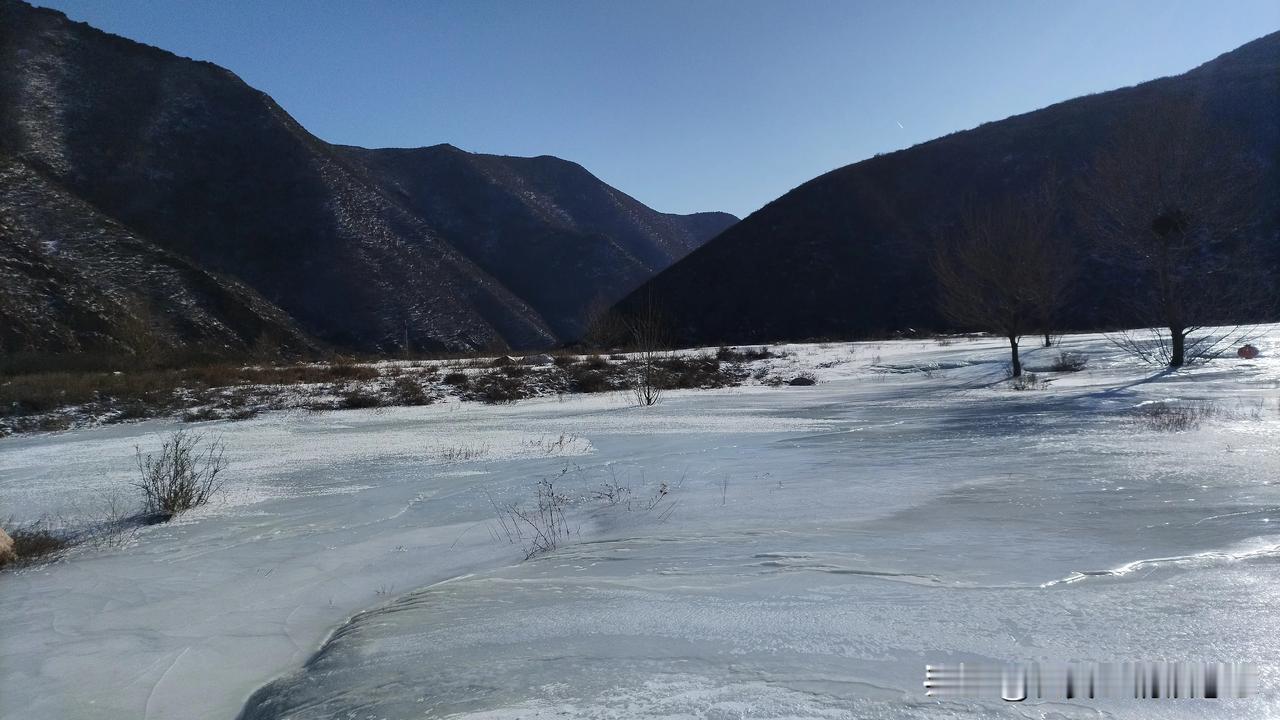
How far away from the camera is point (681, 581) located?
3436 mm

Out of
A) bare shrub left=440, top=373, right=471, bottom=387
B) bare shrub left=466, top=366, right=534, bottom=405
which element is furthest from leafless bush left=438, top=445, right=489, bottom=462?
bare shrub left=440, top=373, right=471, bottom=387

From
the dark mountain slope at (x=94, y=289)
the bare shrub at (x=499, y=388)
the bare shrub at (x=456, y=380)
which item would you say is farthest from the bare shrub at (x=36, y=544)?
the dark mountain slope at (x=94, y=289)

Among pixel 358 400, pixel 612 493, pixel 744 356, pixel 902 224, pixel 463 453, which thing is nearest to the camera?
pixel 612 493

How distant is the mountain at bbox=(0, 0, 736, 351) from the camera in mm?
36438

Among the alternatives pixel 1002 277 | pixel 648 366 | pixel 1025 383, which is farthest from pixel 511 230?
pixel 1025 383

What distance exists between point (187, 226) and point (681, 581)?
58.7 m

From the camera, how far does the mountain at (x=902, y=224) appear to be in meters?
46.3

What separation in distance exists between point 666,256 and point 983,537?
116307mm

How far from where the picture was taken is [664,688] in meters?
2.18

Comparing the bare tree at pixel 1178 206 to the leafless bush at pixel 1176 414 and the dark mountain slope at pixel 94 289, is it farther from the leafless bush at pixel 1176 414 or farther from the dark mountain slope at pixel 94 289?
the dark mountain slope at pixel 94 289

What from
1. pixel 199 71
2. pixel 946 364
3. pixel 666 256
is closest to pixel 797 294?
pixel 946 364

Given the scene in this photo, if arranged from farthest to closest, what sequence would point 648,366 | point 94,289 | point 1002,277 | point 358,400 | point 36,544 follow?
point 94,289, point 1002,277, point 358,400, point 648,366, point 36,544

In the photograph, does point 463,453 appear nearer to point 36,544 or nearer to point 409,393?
point 36,544

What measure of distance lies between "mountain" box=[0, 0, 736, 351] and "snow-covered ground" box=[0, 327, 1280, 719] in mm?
30269
